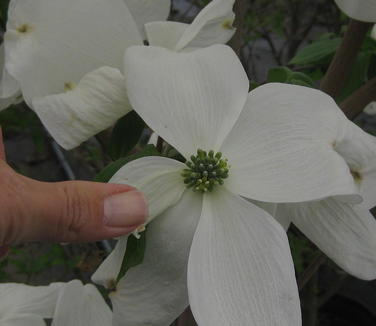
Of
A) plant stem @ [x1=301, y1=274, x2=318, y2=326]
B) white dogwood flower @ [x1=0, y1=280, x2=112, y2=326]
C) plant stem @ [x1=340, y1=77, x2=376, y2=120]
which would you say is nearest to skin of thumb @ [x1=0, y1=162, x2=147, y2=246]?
white dogwood flower @ [x1=0, y1=280, x2=112, y2=326]

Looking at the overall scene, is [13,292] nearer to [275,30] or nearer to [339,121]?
[339,121]

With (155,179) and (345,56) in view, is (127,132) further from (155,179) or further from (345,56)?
(345,56)

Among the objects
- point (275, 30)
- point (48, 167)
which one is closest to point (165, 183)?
point (275, 30)

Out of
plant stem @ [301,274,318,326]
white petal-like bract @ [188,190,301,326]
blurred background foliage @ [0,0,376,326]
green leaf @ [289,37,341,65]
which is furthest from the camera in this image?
plant stem @ [301,274,318,326]

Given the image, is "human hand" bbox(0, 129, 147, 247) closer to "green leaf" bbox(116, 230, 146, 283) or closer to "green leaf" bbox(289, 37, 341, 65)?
"green leaf" bbox(116, 230, 146, 283)

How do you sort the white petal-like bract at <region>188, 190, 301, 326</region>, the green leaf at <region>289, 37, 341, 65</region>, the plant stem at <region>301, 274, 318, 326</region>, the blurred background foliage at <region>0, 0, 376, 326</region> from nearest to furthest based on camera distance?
1. the white petal-like bract at <region>188, 190, 301, 326</region>
2. the blurred background foliage at <region>0, 0, 376, 326</region>
3. the green leaf at <region>289, 37, 341, 65</region>
4. the plant stem at <region>301, 274, 318, 326</region>

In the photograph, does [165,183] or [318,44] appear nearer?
[165,183]
